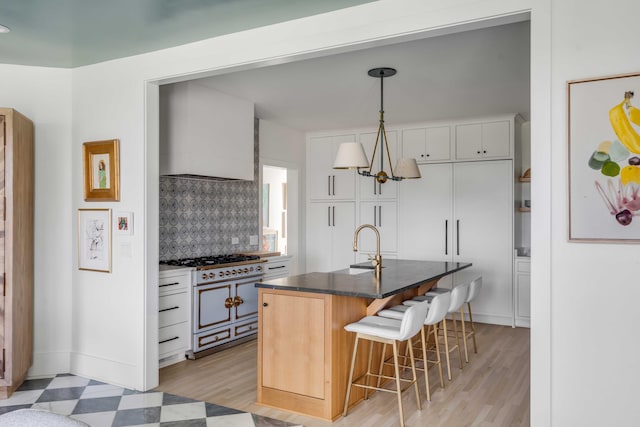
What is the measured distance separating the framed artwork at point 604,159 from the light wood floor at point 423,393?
5.36 ft

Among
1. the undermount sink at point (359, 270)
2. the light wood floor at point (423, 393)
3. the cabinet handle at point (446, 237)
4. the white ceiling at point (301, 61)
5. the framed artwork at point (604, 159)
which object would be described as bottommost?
the light wood floor at point (423, 393)

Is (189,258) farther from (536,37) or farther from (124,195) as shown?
(536,37)

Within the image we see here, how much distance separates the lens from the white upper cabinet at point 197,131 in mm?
4578

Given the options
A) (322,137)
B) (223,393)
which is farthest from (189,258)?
(322,137)

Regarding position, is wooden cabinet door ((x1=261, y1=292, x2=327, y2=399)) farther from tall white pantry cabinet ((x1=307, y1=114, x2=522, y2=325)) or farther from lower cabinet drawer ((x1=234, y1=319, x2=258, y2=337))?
tall white pantry cabinet ((x1=307, y1=114, x2=522, y2=325))

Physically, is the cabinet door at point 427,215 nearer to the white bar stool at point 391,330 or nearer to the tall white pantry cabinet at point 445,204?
the tall white pantry cabinet at point 445,204

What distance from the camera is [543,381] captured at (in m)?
2.35

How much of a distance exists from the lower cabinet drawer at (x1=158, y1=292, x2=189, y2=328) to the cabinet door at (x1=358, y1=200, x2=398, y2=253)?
3009mm

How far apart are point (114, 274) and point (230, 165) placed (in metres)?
1.65

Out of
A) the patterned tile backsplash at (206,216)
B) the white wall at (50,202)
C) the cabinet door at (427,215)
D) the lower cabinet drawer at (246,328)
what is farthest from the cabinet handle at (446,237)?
the white wall at (50,202)

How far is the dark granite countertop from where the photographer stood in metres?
3.12

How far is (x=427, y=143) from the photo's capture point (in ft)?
21.1

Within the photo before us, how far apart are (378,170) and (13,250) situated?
14.7ft

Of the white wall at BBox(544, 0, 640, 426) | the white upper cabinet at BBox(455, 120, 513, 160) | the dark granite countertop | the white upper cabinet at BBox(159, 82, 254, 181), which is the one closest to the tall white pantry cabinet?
the white upper cabinet at BBox(455, 120, 513, 160)
